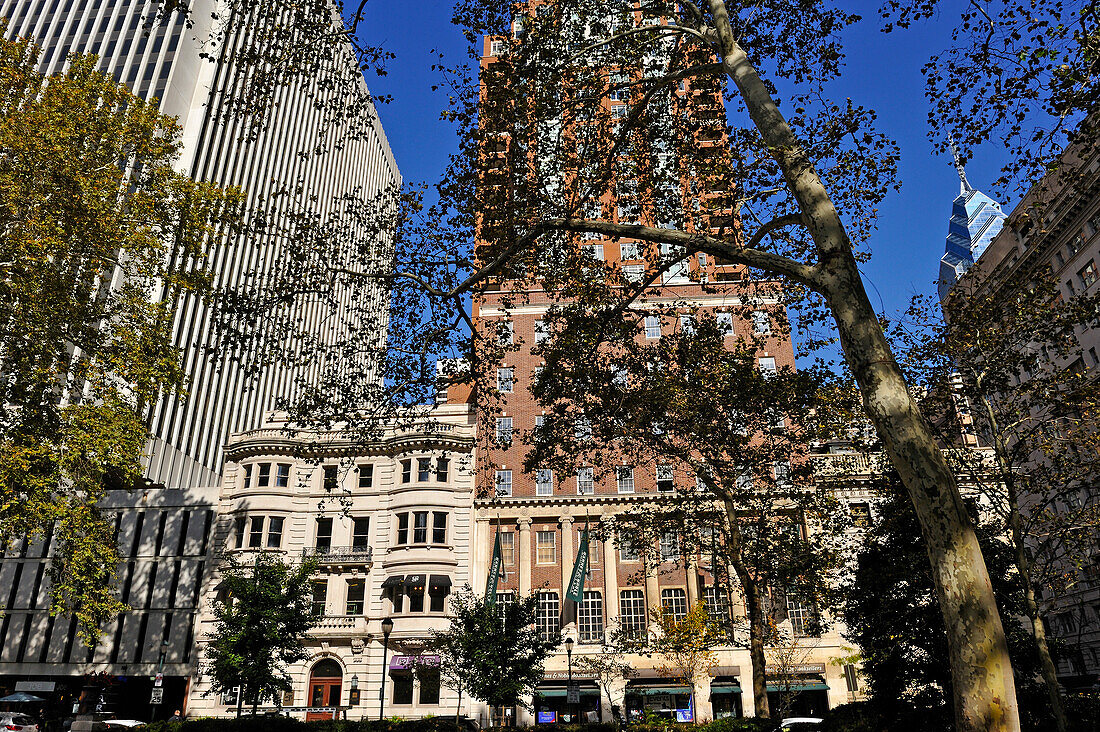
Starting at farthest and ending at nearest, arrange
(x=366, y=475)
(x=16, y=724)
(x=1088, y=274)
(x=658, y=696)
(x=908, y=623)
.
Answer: (x=1088, y=274) → (x=366, y=475) → (x=658, y=696) → (x=16, y=724) → (x=908, y=623)

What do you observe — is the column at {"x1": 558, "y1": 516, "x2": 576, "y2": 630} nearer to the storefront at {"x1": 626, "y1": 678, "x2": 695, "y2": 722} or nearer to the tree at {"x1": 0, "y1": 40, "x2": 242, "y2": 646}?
the storefront at {"x1": 626, "y1": 678, "x2": 695, "y2": 722}

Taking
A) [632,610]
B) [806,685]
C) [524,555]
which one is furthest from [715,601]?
[524,555]

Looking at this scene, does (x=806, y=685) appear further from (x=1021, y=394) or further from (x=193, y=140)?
(x=193, y=140)

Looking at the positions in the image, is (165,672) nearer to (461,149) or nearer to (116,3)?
(461,149)

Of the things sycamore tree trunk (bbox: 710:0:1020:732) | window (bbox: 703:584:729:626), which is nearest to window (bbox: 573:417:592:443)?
sycamore tree trunk (bbox: 710:0:1020:732)

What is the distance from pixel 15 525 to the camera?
70.9 ft

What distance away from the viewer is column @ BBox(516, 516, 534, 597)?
44.4m

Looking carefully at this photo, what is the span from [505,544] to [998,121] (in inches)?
1552

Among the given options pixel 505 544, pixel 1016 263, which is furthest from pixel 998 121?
pixel 1016 263

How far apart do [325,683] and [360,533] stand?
29.2 ft

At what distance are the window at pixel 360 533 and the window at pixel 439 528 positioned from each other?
14.5 ft

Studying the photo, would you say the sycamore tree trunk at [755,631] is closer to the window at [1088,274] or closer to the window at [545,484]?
the window at [545,484]

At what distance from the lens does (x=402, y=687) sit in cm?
4047

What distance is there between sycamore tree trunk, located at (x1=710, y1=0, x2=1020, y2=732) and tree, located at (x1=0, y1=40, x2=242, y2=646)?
719 inches
